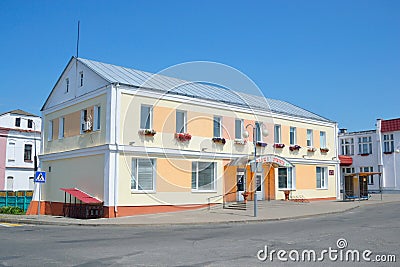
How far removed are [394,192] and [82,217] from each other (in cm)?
3443

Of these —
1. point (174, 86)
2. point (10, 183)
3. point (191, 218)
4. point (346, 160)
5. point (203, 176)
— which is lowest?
point (191, 218)

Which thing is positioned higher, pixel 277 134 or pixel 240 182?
pixel 277 134

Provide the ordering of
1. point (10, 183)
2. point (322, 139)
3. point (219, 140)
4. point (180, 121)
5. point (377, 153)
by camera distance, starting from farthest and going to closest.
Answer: point (10, 183), point (377, 153), point (322, 139), point (219, 140), point (180, 121)

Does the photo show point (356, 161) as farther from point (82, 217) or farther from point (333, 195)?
point (82, 217)

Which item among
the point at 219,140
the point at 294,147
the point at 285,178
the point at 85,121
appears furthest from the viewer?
the point at 294,147

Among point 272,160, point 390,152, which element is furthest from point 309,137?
point 390,152

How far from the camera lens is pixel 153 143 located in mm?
23750

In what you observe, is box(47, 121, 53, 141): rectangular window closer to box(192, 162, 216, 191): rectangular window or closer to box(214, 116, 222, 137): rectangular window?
box(192, 162, 216, 191): rectangular window

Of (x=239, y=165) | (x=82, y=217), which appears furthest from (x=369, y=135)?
A: (x=82, y=217)

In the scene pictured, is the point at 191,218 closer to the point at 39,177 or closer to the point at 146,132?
the point at 146,132

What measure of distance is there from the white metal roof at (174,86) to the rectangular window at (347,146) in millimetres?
18302

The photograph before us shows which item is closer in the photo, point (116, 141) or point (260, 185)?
point (116, 141)

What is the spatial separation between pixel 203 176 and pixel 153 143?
4026 millimetres

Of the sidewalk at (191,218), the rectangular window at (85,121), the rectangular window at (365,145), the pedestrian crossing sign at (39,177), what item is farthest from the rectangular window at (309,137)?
the pedestrian crossing sign at (39,177)
